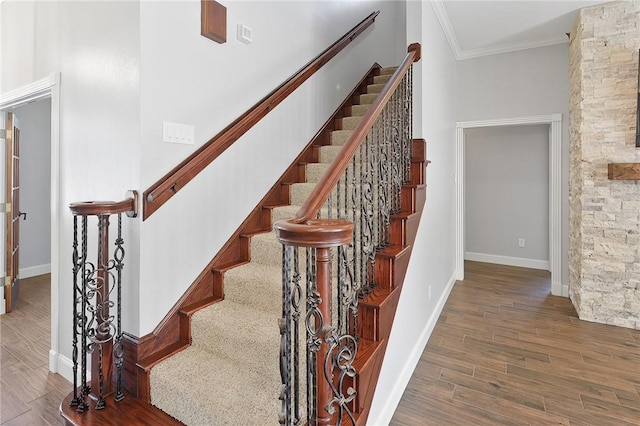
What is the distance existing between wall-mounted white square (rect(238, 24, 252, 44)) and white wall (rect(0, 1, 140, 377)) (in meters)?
0.75

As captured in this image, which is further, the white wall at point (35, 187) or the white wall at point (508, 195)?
the white wall at point (508, 195)

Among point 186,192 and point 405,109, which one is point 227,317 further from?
point 405,109

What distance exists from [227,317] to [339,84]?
2.86 meters

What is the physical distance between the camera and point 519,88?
169 inches

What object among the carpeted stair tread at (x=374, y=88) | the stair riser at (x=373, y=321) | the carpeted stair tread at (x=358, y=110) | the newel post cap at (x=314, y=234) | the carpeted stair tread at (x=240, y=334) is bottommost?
the carpeted stair tread at (x=240, y=334)

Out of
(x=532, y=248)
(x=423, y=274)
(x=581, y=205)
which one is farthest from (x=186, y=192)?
(x=532, y=248)

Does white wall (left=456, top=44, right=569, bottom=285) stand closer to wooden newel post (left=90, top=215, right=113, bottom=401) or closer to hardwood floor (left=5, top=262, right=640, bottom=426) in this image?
hardwood floor (left=5, top=262, right=640, bottom=426)

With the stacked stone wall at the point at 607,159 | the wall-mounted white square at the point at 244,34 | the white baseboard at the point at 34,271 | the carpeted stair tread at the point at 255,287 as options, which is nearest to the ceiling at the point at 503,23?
the stacked stone wall at the point at 607,159

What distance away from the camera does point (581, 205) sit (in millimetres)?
3412

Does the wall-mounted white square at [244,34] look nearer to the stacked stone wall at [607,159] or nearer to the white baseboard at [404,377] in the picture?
the white baseboard at [404,377]

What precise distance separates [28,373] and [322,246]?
2700 mm

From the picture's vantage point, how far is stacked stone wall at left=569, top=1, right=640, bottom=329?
→ 3.21 m

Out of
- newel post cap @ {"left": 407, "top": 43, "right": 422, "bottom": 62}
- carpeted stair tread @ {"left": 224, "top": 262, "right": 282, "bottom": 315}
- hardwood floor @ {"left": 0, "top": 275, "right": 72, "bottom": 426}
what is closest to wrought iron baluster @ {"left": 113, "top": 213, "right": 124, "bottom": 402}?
hardwood floor @ {"left": 0, "top": 275, "right": 72, "bottom": 426}

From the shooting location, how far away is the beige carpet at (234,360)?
1533mm
